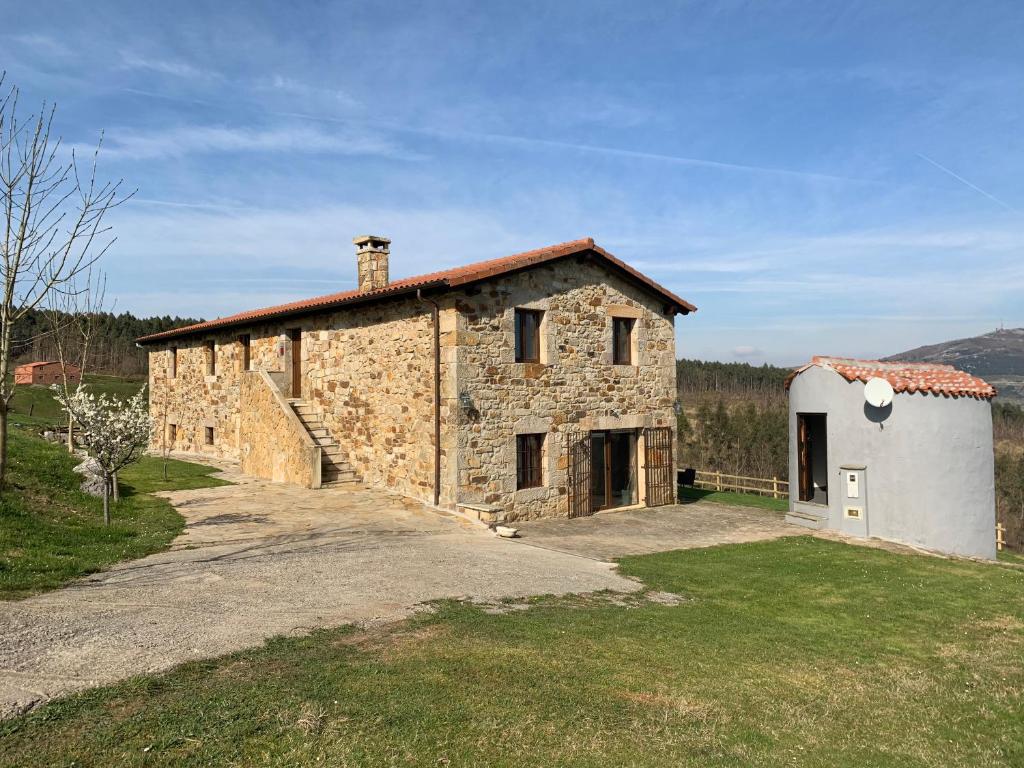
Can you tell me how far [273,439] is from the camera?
60.3 feet

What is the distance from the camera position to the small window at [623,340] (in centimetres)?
1791

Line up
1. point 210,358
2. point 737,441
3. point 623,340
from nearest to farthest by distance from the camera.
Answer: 1. point 623,340
2. point 210,358
3. point 737,441

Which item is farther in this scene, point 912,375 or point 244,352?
point 244,352

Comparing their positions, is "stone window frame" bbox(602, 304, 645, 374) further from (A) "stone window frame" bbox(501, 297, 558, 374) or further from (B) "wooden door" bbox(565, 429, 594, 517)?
(B) "wooden door" bbox(565, 429, 594, 517)

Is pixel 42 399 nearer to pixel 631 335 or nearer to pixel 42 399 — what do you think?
pixel 42 399

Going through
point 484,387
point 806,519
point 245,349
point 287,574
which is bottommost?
point 806,519

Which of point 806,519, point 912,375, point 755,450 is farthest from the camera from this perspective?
point 755,450

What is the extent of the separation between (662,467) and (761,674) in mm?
11901

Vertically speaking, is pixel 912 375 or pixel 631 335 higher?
pixel 631 335

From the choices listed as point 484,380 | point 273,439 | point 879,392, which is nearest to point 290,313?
point 273,439

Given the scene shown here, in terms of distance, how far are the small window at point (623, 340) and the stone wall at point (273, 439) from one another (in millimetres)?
7770

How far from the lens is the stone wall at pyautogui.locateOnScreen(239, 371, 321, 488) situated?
55.9 feet

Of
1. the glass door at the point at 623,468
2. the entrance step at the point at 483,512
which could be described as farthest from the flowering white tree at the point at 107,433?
the glass door at the point at 623,468

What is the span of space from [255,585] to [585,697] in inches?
180
